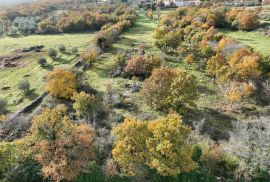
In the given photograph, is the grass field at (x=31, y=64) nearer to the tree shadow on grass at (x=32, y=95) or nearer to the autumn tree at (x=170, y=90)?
the tree shadow on grass at (x=32, y=95)

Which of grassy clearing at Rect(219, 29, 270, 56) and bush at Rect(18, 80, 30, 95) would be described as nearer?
bush at Rect(18, 80, 30, 95)

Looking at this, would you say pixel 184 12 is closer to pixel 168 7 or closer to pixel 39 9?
pixel 168 7

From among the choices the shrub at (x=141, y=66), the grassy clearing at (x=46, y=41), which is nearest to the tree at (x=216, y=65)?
A: the shrub at (x=141, y=66)

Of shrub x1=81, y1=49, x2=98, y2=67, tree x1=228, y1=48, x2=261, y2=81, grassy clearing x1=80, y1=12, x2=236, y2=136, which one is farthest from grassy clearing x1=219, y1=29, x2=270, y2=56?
shrub x1=81, y1=49, x2=98, y2=67

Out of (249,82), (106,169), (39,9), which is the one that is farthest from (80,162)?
(39,9)

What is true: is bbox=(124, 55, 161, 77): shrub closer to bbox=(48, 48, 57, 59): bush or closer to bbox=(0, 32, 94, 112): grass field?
bbox=(0, 32, 94, 112): grass field

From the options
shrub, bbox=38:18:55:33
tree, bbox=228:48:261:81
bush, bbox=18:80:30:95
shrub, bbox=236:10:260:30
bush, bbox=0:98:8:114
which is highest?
shrub, bbox=236:10:260:30
